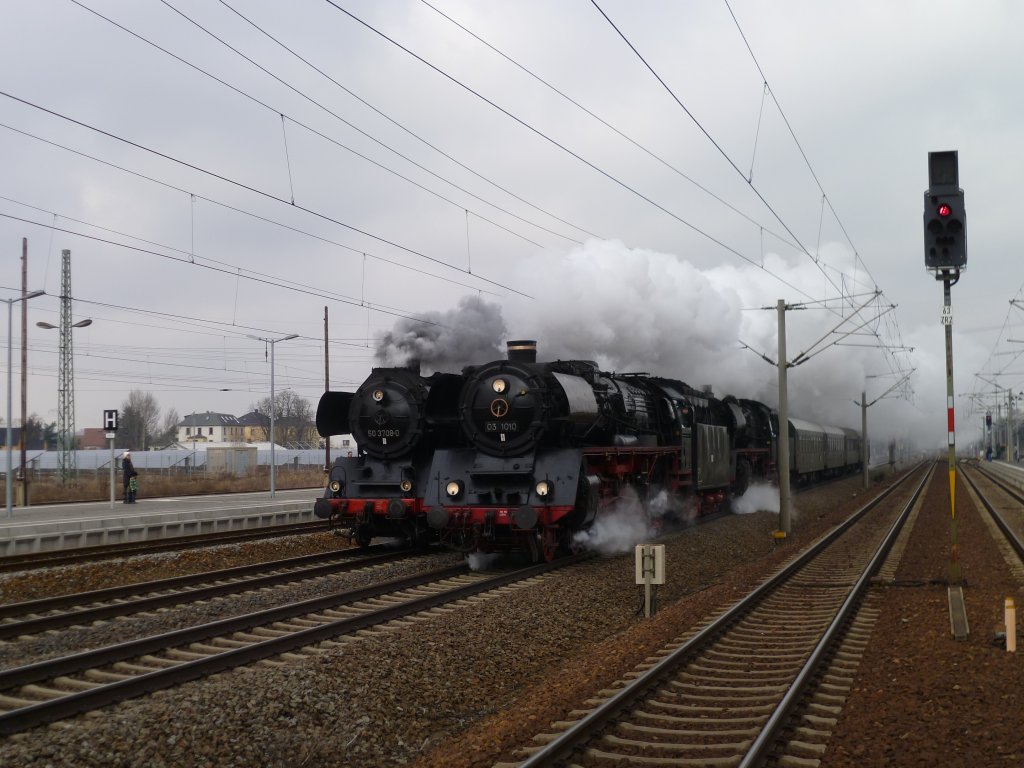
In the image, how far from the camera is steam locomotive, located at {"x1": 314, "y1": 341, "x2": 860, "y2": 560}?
15148mm

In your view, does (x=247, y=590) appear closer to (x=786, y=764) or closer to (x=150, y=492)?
(x=786, y=764)

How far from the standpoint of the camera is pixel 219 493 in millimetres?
38469

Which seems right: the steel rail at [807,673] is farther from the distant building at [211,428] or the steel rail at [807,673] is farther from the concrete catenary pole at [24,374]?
the distant building at [211,428]

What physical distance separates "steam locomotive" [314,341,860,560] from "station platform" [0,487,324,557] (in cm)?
519

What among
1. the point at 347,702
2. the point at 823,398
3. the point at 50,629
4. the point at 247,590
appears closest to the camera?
the point at 347,702

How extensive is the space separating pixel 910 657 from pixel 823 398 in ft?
161

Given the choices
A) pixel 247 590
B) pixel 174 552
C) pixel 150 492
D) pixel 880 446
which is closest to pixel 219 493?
pixel 150 492

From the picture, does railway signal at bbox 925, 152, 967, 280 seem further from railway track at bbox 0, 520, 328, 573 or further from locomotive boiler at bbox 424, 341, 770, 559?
railway track at bbox 0, 520, 328, 573

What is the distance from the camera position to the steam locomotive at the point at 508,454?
49.7ft

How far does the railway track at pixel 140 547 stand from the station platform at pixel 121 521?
393 mm

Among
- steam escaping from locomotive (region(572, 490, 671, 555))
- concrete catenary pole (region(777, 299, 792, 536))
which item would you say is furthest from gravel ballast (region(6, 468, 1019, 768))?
concrete catenary pole (region(777, 299, 792, 536))

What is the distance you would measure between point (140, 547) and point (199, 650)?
9241 millimetres

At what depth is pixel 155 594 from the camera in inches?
512

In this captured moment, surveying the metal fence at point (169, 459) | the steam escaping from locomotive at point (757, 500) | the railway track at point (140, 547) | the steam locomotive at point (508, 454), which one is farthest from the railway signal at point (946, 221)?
the metal fence at point (169, 459)
